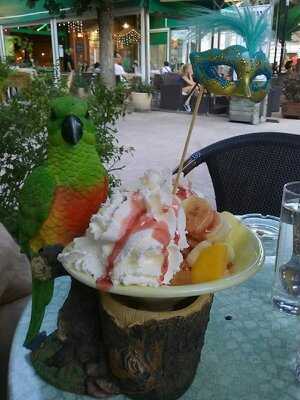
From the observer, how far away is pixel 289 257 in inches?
34.4

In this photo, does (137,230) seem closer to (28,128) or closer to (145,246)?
(145,246)

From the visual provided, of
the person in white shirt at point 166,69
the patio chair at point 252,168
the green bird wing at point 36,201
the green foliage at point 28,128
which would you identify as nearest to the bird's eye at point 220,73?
the green bird wing at point 36,201

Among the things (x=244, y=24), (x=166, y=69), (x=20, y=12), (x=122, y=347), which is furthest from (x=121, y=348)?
(x=20, y=12)

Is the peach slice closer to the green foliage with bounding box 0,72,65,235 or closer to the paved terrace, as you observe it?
the green foliage with bounding box 0,72,65,235

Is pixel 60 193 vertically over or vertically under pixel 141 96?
over

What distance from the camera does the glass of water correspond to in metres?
0.84

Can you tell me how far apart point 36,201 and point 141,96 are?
780 cm

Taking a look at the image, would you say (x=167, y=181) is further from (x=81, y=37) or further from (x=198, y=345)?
(x=81, y=37)

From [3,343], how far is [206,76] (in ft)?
3.06

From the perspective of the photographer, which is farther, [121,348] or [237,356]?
[237,356]

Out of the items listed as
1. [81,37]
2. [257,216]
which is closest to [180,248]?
[257,216]

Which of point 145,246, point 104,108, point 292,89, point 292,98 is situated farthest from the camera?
point 292,98

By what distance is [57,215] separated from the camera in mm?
622

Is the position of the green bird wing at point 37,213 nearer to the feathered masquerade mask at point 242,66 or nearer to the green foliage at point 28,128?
the feathered masquerade mask at point 242,66
